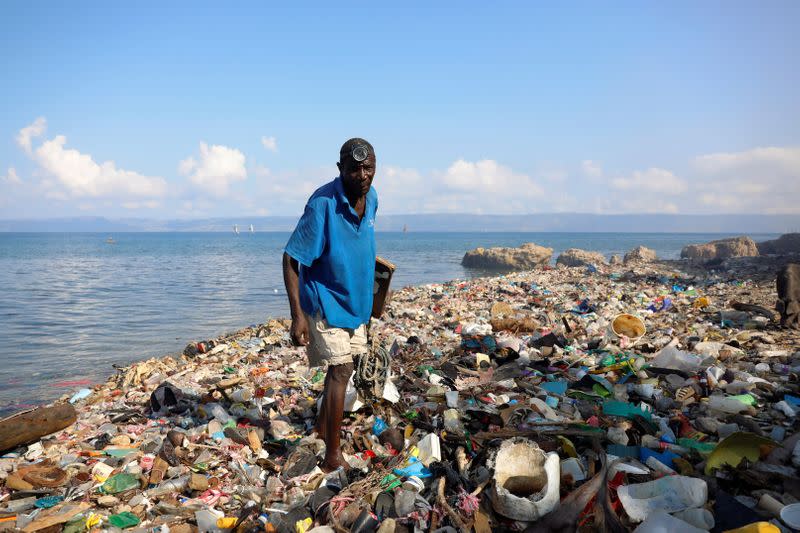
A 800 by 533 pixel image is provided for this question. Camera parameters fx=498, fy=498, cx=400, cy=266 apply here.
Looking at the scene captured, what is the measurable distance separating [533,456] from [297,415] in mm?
2176

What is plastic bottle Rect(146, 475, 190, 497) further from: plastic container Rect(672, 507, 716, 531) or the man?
plastic container Rect(672, 507, 716, 531)

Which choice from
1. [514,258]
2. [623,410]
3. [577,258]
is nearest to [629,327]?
[623,410]

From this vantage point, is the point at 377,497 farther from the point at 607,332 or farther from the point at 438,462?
the point at 607,332

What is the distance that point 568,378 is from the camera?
462 centimetres

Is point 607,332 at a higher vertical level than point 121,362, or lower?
higher

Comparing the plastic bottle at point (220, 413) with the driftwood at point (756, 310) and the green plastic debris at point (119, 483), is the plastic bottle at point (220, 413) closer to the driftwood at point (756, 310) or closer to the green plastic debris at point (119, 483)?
the green plastic debris at point (119, 483)

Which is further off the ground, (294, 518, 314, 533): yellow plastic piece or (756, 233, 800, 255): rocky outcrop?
(756, 233, 800, 255): rocky outcrop

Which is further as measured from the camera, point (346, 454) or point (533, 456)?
point (346, 454)

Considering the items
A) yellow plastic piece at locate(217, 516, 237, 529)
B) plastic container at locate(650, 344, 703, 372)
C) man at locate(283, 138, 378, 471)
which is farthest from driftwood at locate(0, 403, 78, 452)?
plastic container at locate(650, 344, 703, 372)

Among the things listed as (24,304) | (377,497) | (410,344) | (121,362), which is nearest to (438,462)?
(377,497)

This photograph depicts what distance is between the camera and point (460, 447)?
3.04 m

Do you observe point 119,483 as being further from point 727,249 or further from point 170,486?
point 727,249

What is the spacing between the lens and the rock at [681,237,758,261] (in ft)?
79.2

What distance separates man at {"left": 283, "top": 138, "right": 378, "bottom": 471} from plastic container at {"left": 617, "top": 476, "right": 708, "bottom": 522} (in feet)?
5.33
